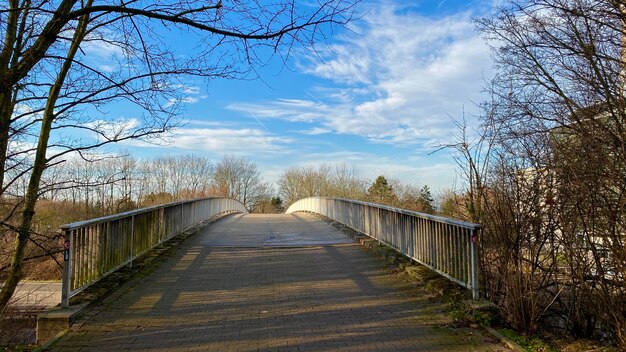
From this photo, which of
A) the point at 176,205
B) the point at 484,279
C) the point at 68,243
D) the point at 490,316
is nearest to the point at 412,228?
the point at 484,279

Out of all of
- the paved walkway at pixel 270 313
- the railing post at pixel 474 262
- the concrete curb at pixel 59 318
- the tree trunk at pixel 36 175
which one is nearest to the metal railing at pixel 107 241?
the concrete curb at pixel 59 318

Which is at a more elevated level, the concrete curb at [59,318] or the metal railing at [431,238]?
the metal railing at [431,238]

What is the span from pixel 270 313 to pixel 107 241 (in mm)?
2817

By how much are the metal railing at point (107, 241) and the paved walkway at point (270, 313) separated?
46cm

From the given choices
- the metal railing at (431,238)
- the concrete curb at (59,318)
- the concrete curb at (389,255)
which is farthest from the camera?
the metal railing at (431,238)

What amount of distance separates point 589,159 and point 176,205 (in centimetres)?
1040

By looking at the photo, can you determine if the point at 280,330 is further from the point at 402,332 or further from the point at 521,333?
the point at 521,333

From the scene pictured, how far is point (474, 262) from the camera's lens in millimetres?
5477

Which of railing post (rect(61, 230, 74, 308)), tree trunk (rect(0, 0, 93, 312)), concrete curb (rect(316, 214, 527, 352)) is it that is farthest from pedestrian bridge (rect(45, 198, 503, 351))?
tree trunk (rect(0, 0, 93, 312))

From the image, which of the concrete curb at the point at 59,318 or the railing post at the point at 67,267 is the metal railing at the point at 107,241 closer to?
the railing post at the point at 67,267

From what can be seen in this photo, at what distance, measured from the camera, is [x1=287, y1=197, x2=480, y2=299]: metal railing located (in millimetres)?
5625

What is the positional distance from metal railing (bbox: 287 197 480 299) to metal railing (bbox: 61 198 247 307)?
189 inches

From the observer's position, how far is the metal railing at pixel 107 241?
18.1 ft

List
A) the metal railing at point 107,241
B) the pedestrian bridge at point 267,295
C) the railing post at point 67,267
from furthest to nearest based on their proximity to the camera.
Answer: the metal railing at point 107,241
the railing post at point 67,267
the pedestrian bridge at point 267,295
